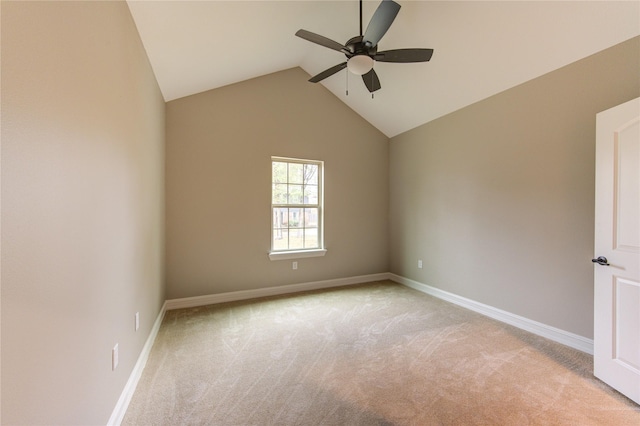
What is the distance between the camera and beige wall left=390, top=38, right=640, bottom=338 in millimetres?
2385

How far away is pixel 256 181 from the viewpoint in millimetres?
3883

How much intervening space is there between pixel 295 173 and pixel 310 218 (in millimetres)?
771

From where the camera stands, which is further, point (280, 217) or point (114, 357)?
point (280, 217)

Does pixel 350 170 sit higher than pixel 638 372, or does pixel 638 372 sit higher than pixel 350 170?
pixel 350 170

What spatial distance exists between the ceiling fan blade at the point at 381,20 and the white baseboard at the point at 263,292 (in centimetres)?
330

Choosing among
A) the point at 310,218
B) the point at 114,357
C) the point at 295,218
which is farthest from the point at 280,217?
the point at 114,357

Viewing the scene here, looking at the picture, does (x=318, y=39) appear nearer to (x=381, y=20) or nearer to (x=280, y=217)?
(x=381, y=20)

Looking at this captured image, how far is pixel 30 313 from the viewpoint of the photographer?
0.85 metres

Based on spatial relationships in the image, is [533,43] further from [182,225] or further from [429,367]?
[182,225]

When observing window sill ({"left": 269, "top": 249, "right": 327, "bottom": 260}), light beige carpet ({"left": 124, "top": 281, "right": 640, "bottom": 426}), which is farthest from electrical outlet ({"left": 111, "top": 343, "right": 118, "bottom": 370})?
window sill ({"left": 269, "top": 249, "right": 327, "bottom": 260})

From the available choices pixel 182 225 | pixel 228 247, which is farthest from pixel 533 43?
pixel 182 225

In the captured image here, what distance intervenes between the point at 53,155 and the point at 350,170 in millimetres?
3926

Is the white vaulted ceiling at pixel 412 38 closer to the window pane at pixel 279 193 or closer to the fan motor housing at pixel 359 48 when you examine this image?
the fan motor housing at pixel 359 48

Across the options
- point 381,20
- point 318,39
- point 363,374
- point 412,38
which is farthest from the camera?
point 412,38
